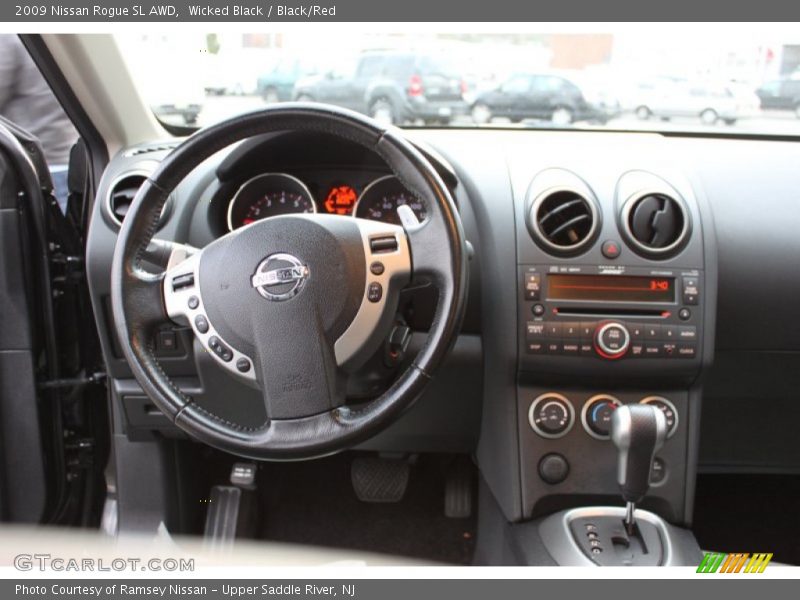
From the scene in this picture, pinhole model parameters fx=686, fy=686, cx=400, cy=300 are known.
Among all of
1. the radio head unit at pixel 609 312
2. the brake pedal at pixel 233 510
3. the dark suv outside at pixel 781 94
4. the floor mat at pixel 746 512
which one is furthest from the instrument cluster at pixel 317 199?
the floor mat at pixel 746 512

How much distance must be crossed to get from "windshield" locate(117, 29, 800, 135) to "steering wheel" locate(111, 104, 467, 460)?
0.68 meters

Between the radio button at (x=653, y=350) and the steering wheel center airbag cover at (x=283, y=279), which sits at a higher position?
the steering wheel center airbag cover at (x=283, y=279)

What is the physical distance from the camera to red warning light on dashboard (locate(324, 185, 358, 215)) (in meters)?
1.58

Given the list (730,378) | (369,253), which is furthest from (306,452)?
(730,378)

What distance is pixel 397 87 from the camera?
6.17 feet

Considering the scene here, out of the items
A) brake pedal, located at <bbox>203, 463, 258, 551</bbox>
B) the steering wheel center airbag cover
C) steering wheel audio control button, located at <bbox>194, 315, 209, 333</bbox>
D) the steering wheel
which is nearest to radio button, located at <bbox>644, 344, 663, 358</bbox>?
the steering wheel

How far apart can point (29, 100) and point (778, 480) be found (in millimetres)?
2340

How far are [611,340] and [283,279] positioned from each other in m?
0.71

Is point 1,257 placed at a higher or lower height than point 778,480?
higher

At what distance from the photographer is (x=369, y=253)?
3.82ft

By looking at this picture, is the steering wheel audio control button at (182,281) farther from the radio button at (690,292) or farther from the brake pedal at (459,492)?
the brake pedal at (459,492)

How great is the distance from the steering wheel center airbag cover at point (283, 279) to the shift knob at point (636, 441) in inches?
22.4

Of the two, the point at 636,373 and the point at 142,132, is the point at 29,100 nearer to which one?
the point at 142,132

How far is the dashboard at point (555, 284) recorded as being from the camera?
1444 millimetres
